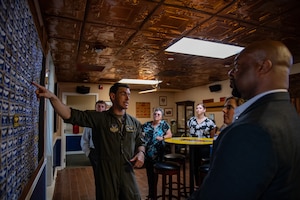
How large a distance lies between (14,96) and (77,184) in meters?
3.96

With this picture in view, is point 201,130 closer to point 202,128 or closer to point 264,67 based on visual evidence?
point 202,128

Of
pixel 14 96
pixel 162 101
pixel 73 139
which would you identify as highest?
pixel 162 101

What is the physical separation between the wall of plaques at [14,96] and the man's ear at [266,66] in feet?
3.39

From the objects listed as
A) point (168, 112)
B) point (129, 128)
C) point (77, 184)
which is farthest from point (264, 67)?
point (168, 112)

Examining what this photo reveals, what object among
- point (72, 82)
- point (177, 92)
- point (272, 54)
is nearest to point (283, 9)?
point (272, 54)

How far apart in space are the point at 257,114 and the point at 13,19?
3.67 ft

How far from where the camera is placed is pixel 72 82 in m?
6.58

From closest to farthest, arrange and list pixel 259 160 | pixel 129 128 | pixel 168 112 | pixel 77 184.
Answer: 1. pixel 259 160
2. pixel 129 128
3. pixel 77 184
4. pixel 168 112

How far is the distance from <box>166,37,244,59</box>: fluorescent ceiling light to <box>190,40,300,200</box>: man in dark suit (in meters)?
2.26

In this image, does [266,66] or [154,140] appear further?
[154,140]

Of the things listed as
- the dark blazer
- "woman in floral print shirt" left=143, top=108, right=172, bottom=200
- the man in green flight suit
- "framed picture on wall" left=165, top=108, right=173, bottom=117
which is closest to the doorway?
"framed picture on wall" left=165, top=108, right=173, bottom=117

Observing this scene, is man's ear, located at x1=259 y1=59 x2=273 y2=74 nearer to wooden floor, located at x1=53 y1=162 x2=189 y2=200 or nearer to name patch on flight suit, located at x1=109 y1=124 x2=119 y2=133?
name patch on flight suit, located at x1=109 y1=124 x2=119 y2=133

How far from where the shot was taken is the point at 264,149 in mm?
724

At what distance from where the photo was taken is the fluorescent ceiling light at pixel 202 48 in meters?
3.21
